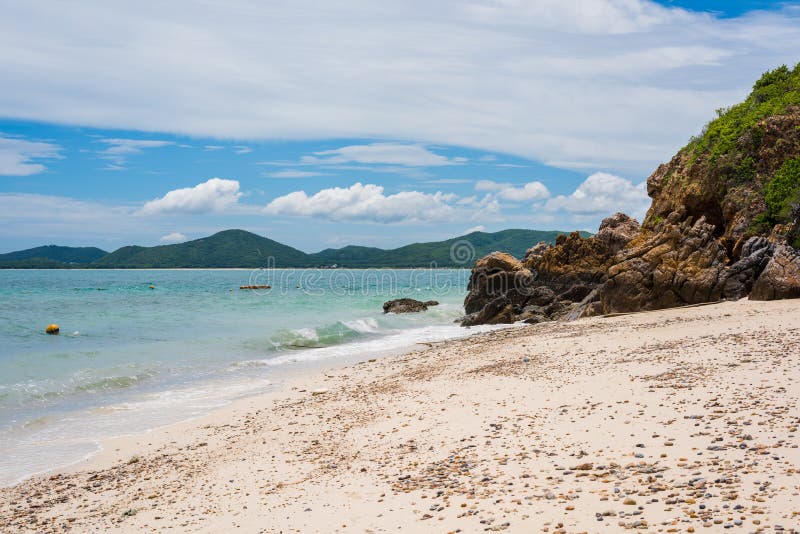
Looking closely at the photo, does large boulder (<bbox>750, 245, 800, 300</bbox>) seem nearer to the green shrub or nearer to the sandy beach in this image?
the green shrub

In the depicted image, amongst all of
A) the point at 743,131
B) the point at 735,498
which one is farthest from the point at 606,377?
the point at 743,131

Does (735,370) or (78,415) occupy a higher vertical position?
(735,370)

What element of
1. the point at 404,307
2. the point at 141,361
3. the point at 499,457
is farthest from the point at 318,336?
the point at 499,457

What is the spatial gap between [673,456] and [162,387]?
15867 mm

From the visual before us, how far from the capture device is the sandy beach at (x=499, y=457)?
5887mm

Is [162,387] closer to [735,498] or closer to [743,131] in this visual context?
[735,498]

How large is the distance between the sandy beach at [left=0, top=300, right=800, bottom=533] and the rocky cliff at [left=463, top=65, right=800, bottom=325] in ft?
25.3

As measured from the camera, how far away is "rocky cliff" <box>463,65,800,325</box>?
70.1 feet

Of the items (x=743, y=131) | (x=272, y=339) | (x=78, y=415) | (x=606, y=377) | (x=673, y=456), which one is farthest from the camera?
(x=272, y=339)

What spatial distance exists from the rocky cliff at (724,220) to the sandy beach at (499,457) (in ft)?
25.3

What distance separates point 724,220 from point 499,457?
22.5 metres

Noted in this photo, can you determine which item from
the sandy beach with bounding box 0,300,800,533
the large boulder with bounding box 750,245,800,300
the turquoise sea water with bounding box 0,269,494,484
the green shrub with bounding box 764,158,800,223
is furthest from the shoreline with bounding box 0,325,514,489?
the green shrub with bounding box 764,158,800,223

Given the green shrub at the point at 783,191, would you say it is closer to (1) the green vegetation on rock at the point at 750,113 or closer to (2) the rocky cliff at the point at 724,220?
(2) the rocky cliff at the point at 724,220

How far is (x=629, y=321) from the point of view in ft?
65.1
